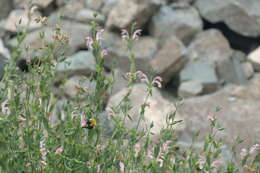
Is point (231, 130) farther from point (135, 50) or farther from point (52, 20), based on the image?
point (52, 20)

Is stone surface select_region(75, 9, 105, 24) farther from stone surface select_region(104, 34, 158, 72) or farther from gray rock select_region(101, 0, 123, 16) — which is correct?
stone surface select_region(104, 34, 158, 72)

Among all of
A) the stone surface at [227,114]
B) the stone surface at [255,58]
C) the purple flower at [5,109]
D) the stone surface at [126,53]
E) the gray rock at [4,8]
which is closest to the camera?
the purple flower at [5,109]

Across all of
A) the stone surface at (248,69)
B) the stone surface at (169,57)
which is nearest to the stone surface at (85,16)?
the stone surface at (169,57)

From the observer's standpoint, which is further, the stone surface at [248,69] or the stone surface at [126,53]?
the stone surface at [248,69]

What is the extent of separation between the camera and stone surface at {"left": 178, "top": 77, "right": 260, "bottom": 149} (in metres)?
5.47

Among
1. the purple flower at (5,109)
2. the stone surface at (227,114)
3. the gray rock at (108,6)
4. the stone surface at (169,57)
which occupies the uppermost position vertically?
the purple flower at (5,109)

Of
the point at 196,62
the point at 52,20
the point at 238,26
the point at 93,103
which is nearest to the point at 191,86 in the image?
the point at 196,62

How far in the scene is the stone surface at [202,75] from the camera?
299 inches

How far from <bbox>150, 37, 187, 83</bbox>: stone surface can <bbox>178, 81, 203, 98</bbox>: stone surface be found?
1.06ft

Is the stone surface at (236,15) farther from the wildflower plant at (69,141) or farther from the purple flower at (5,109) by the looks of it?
the purple flower at (5,109)

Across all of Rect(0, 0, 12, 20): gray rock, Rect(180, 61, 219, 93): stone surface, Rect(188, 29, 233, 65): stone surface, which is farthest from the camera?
Rect(0, 0, 12, 20): gray rock

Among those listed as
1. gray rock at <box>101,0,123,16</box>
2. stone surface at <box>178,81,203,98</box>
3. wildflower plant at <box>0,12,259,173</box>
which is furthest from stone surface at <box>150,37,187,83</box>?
wildflower plant at <box>0,12,259,173</box>

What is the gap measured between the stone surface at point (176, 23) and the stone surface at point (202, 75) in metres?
0.62

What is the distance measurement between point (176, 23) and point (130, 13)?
0.73 metres
